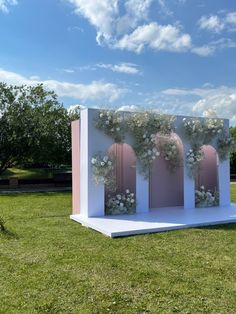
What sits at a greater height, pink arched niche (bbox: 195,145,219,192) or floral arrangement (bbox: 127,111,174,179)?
floral arrangement (bbox: 127,111,174,179)

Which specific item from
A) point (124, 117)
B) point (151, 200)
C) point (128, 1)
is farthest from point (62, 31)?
point (151, 200)

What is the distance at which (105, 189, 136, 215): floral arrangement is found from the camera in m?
8.52

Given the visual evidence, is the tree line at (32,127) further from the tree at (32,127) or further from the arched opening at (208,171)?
the arched opening at (208,171)

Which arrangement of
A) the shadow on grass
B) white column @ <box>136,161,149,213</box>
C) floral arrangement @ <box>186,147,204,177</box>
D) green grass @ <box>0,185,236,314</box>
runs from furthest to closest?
floral arrangement @ <box>186,147,204,177</box> → white column @ <box>136,161,149,213</box> → the shadow on grass → green grass @ <box>0,185,236,314</box>

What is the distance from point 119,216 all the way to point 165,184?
2408mm

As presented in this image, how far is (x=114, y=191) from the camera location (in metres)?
8.96

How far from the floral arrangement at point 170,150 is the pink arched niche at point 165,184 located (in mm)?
137

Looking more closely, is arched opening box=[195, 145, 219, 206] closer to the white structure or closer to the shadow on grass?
the white structure

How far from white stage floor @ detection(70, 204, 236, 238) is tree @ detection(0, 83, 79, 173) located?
30.6 feet

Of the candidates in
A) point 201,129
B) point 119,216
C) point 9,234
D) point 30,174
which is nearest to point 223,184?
point 201,129

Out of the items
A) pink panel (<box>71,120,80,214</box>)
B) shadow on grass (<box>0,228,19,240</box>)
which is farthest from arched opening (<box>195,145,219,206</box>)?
shadow on grass (<box>0,228,19,240</box>)

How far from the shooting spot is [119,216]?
8.27 meters

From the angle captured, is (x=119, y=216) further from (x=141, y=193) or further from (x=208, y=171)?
(x=208, y=171)

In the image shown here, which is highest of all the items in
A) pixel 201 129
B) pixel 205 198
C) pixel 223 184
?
pixel 201 129
